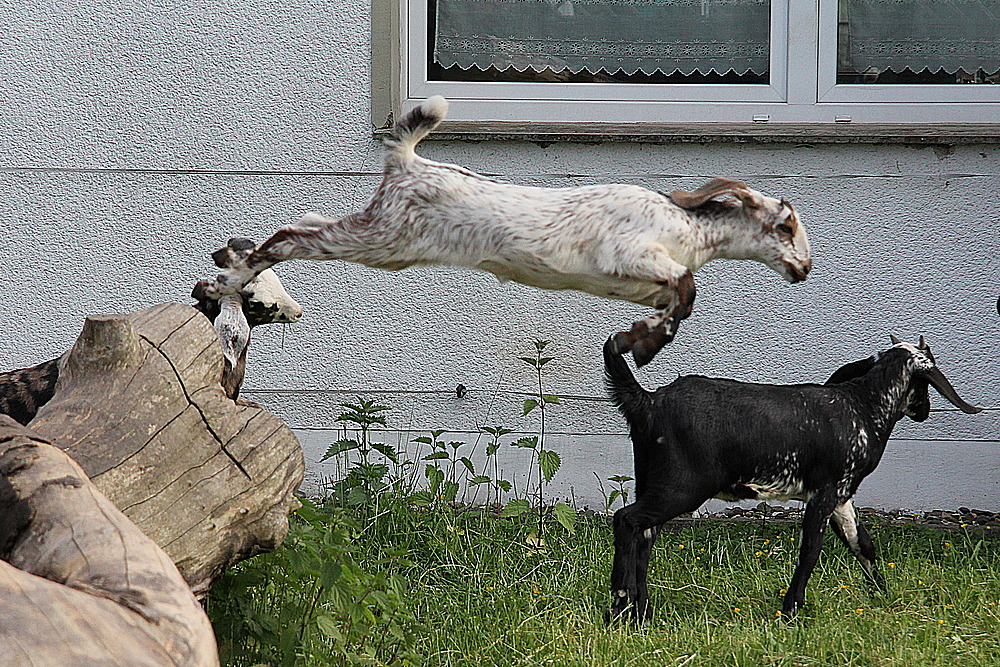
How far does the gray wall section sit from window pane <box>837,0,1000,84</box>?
0.38 m

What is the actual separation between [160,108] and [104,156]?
0.35 meters

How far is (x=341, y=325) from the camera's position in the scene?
188 inches

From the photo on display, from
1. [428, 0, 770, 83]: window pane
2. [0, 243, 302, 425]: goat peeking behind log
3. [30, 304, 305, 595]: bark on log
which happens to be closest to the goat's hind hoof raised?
[30, 304, 305, 595]: bark on log

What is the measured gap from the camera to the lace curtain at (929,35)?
4656 mm

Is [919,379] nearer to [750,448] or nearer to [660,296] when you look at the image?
[750,448]

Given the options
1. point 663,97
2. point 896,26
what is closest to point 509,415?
point 663,97

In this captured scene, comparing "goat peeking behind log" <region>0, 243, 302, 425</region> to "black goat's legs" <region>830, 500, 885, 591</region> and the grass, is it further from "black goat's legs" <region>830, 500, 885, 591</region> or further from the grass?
"black goat's legs" <region>830, 500, 885, 591</region>

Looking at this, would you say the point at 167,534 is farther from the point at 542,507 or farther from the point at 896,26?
the point at 896,26

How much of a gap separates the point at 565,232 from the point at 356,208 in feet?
8.39

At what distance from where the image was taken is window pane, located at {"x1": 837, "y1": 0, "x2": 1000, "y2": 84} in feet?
15.3

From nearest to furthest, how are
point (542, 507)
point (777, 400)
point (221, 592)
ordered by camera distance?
point (221, 592)
point (777, 400)
point (542, 507)

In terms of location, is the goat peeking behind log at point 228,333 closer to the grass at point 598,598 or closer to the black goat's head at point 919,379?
the grass at point 598,598

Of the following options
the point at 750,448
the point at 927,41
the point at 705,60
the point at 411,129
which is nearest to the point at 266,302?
the point at 411,129

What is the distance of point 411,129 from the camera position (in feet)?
7.80
